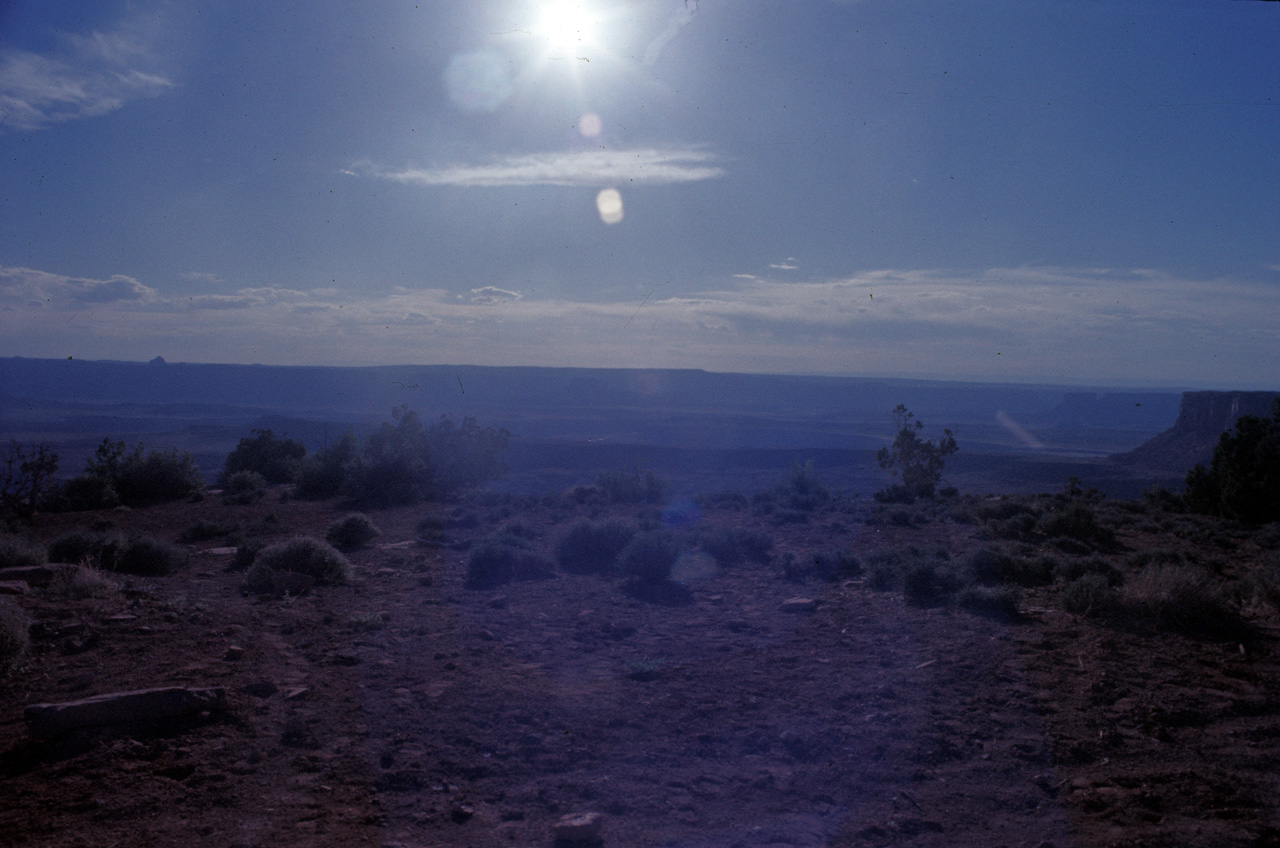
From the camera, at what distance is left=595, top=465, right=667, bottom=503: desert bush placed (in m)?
24.8

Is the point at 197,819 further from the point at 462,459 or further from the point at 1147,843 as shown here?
the point at 462,459

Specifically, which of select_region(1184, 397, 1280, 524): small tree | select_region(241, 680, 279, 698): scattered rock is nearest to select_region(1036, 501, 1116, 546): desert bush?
select_region(1184, 397, 1280, 524): small tree

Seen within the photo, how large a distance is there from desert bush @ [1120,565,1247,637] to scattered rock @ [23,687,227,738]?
9173 mm

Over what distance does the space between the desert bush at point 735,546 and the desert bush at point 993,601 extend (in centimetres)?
513

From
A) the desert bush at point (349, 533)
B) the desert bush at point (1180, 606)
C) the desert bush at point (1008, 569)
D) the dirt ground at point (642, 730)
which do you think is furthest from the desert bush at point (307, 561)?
the desert bush at point (1180, 606)

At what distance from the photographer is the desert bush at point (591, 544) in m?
13.9

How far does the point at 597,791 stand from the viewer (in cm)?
486

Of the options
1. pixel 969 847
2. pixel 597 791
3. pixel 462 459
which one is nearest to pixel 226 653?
pixel 597 791

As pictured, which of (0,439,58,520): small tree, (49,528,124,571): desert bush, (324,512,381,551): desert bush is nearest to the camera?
(49,528,124,571): desert bush

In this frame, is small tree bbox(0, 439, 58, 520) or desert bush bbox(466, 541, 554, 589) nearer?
desert bush bbox(466, 541, 554, 589)

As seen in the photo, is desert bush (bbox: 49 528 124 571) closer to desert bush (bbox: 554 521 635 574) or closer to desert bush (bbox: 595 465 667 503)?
desert bush (bbox: 554 521 635 574)

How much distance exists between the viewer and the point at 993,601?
8.70m

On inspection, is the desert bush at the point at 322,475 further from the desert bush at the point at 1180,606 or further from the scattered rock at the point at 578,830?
the desert bush at the point at 1180,606

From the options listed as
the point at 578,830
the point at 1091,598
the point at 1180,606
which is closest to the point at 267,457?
the point at 578,830
